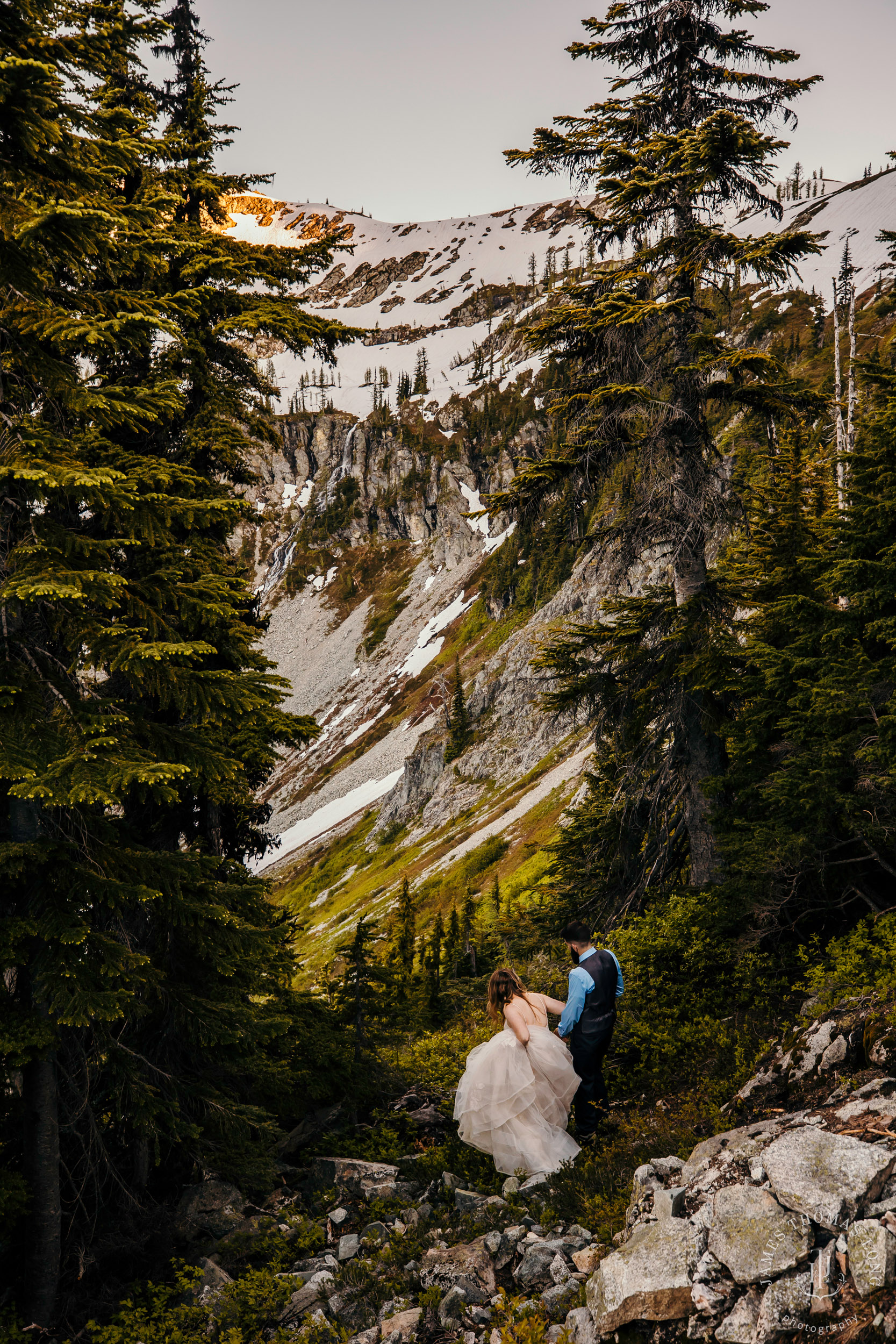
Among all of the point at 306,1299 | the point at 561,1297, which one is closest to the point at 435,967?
the point at 306,1299

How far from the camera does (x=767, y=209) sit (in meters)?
12.1

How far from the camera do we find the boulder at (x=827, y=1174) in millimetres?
3975

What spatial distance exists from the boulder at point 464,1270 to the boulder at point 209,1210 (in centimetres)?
295

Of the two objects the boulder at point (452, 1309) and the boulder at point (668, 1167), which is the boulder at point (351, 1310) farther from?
the boulder at point (668, 1167)

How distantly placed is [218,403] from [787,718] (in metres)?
9.07

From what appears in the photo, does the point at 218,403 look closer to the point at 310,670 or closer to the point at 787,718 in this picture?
the point at 787,718

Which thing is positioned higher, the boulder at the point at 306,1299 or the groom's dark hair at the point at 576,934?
the groom's dark hair at the point at 576,934

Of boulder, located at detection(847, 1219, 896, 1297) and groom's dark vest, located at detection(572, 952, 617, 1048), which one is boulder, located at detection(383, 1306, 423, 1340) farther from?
boulder, located at detection(847, 1219, 896, 1297)

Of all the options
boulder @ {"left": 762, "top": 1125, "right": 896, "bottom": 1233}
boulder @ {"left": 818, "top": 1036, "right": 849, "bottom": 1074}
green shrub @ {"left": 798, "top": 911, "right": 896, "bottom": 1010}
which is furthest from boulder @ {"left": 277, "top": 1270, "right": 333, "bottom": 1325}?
green shrub @ {"left": 798, "top": 911, "right": 896, "bottom": 1010}

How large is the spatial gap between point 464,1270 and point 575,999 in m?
2.52

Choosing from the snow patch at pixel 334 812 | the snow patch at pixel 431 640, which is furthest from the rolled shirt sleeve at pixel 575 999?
the snow patch at pixel 431 640

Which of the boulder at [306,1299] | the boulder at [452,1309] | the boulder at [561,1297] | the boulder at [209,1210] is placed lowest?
the boulder at [209,1210]

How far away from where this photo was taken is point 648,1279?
4273 millimetres

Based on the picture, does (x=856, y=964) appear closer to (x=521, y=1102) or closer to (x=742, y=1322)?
(x=521, y=1102)
